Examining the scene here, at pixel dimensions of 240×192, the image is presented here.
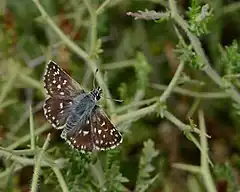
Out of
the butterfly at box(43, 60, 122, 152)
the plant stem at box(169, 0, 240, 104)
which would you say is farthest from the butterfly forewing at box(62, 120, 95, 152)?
the plant stem at box(169, 0, 240, 104)

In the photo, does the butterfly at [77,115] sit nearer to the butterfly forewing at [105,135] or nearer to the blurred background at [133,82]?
the butterfly forewing at [105,135]

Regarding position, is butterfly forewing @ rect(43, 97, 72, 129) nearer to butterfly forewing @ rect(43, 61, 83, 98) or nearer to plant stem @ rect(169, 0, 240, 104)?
butterfly forewing @ rect(43, 61, 83, 98)

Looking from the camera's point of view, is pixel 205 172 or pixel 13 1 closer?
pixel 205 172

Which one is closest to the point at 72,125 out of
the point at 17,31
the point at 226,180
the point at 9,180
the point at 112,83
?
the point at 9,180

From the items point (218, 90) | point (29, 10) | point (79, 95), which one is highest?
point (29, 10)

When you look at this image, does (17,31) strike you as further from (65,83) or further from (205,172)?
(205,172)
